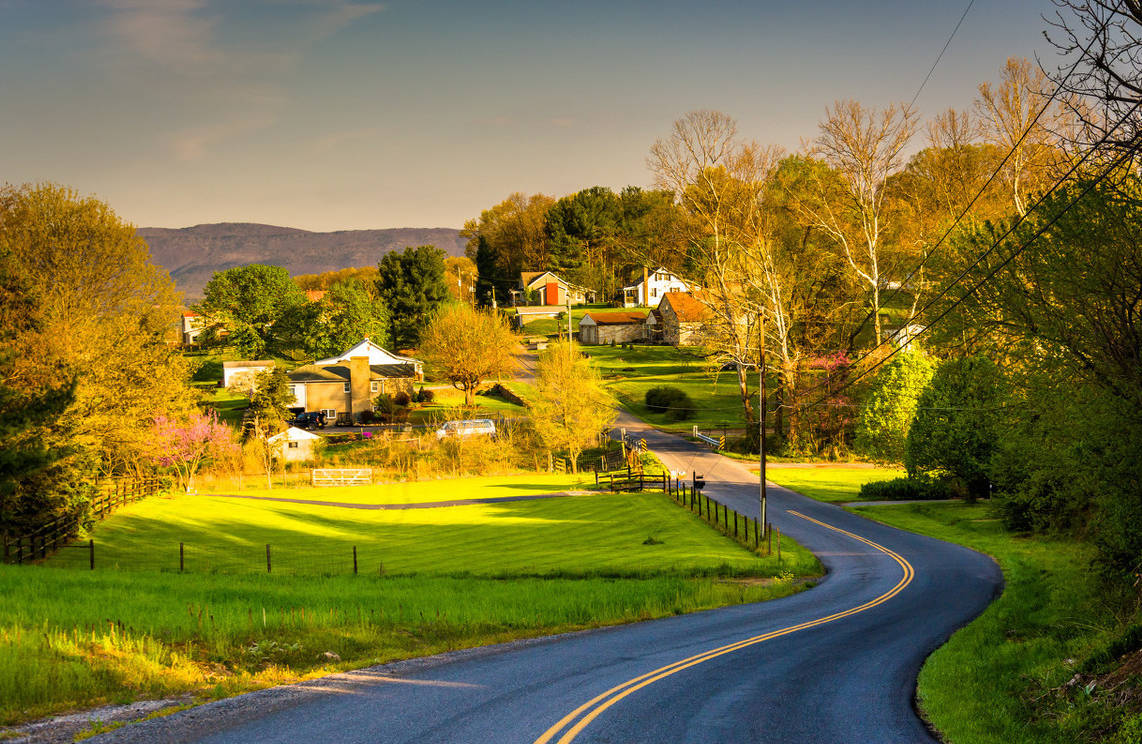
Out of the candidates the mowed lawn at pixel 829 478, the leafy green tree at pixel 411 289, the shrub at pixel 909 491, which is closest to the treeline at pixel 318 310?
the leafy green tree at pixel 411 289

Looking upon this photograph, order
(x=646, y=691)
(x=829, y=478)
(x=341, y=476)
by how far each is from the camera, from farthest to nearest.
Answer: (x=341, y=476), (x=829, y=478), (x=646, y=691)

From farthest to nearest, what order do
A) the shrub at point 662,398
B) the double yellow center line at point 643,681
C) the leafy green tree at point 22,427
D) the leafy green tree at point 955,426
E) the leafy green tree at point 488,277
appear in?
1. the leafy green tree at point 488,277
2. the shrub at point 662,398
3. the leafy green tree at point 955,426
4. the leafy green tree at point 22,427
5. the double yellow center line at point 643,681

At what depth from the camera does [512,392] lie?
300 ft

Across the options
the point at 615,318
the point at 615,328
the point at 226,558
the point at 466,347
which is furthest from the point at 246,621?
the point at 615,318

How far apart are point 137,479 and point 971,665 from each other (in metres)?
51.9

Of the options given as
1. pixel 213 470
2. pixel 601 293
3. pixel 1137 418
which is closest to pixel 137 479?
pixel 213 470

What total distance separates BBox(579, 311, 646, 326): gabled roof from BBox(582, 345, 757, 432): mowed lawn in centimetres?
645

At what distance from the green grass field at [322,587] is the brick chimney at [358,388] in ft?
123

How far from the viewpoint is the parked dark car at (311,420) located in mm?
84062

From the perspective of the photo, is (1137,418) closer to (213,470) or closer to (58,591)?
(58,591)

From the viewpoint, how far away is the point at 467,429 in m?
69.2

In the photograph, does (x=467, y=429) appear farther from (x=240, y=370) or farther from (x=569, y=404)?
(x=240, y=370)

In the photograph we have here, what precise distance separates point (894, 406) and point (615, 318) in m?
75.7

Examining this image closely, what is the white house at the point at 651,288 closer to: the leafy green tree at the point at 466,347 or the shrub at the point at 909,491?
the leafy green tree at the point at 466,347
